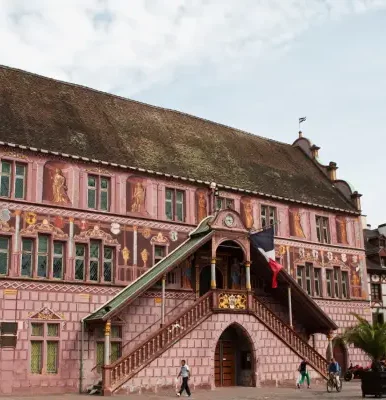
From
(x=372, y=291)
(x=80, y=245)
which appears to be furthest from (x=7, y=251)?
(x=372, y=291)

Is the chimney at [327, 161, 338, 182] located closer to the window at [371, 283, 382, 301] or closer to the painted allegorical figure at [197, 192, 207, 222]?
the window at [371, 283, 382, 301]

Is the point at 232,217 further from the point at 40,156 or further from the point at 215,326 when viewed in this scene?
the point at 40,156

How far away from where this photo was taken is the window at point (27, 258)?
27.6 metres

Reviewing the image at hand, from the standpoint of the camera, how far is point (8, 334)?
26484 mm

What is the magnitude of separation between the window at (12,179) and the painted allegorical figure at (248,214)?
12.9 m

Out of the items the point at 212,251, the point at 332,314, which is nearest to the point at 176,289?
the point at 212,251

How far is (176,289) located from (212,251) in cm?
278

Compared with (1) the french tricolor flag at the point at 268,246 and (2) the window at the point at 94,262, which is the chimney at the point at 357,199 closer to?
(1) the french tricolor flag at the point at 268,246

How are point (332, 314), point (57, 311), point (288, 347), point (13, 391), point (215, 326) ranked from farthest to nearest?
point (332, 314) < point (288, 347) < point (215, 326) < point (57, 311) < point (13, 391)

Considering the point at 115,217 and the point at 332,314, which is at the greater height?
the point at 115,217

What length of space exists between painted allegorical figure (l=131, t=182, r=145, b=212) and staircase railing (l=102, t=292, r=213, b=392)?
5.56 metres

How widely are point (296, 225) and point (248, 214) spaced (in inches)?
155

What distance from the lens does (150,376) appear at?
2728 cm

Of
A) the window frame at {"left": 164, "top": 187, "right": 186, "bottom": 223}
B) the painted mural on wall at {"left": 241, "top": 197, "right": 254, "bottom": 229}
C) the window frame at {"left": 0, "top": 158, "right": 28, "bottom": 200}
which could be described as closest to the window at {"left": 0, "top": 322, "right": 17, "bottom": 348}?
the window frame at {"left": 0, "top": 158, "right": 28, "bottom": 200}
